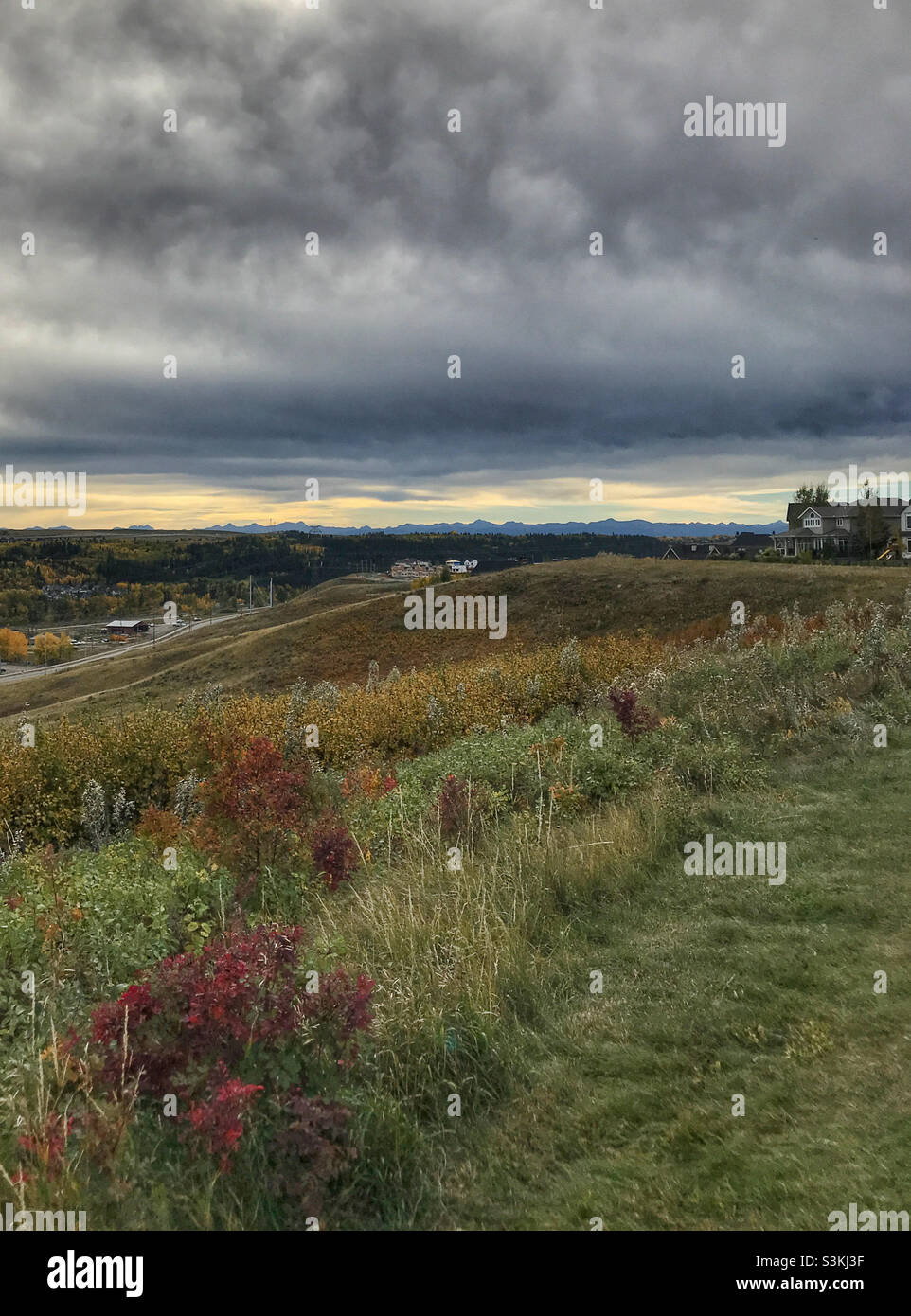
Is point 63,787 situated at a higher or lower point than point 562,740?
lower

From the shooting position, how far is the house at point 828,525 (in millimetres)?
76375

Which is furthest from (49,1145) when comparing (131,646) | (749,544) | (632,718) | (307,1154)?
(131,646)

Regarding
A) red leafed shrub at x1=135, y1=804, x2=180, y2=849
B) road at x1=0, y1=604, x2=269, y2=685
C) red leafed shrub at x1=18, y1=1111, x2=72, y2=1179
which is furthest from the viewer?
road at x1=0, y1=604, x2=269, y2=685

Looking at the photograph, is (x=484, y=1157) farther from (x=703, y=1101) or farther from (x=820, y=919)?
(x=820, y=919)

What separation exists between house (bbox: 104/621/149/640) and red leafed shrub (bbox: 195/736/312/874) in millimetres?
150847

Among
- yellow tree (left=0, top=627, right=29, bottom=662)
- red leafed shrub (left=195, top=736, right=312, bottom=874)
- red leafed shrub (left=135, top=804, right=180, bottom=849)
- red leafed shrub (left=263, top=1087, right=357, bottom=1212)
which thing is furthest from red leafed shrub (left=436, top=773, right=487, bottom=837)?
yellow tree (left=0, top=627, right=29, bottom=662)

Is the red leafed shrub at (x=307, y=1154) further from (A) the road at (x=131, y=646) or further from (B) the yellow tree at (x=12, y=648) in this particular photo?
(B) the yellow tree at (x=12, y=648)

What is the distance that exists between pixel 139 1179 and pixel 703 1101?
2398mm

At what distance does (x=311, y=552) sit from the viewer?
180m

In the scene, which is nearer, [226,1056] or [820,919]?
[226,1056]

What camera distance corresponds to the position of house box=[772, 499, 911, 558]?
251 ft

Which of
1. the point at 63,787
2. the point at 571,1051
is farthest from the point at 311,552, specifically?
the point at 571,1051
